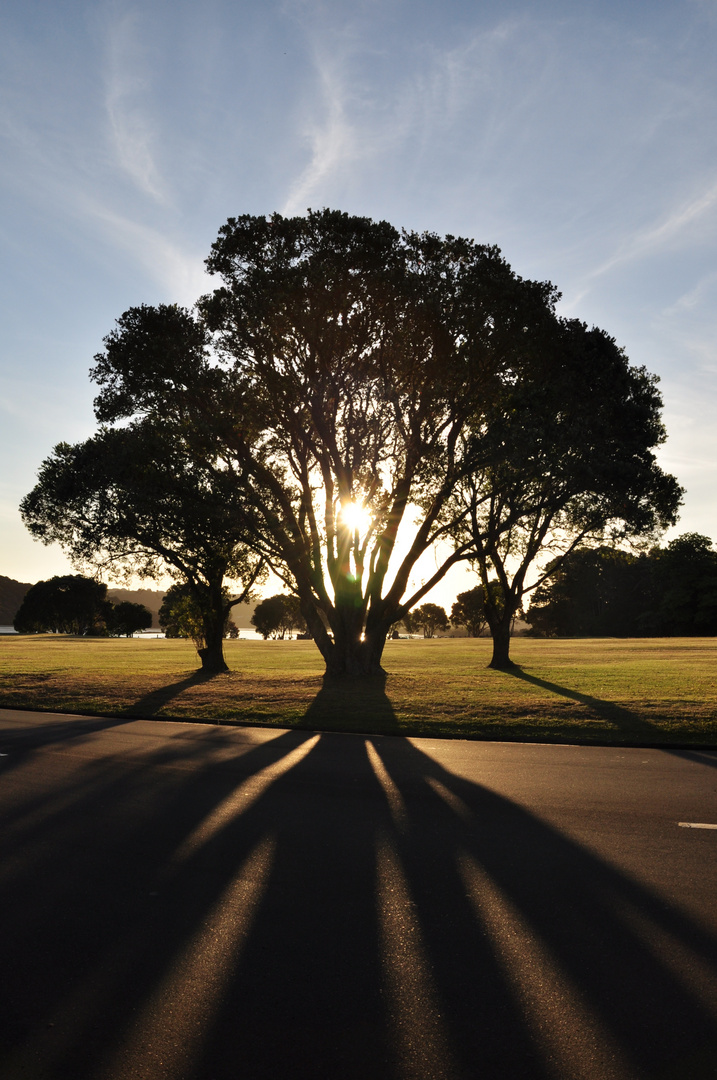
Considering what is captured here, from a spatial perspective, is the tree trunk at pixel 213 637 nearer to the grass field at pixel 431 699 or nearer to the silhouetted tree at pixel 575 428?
the grass field at pixel 431 699

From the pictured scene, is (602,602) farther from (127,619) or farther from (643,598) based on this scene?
(127,619)

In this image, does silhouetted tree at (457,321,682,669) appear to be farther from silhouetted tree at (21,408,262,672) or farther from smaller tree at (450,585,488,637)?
smaller tree at (450,585,488,637)

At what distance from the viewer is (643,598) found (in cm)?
9244

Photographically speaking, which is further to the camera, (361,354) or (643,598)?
(643,598)

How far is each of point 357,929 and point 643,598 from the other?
95256 mm

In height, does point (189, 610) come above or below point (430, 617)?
below

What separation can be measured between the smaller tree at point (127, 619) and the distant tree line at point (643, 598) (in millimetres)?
63067

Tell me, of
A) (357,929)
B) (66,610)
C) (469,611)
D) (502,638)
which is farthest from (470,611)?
(357,929)

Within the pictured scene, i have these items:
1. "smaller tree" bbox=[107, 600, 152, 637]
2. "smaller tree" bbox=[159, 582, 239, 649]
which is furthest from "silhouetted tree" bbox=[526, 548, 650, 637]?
"smaller tree" bbox=[107, 600, 152, 637]

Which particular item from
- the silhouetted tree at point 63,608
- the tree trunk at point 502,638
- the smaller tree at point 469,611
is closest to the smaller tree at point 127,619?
the silhouetted tree at point 63,608

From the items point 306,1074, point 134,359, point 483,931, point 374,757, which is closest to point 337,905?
point 483,931

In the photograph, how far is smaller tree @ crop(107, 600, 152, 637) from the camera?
4375 inches

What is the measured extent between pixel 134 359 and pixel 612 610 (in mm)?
84834

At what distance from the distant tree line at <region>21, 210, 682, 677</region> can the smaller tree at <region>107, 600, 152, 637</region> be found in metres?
91.2
